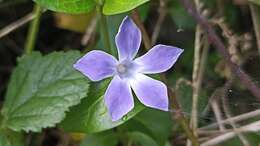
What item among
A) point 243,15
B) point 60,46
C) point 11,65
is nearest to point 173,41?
point 243,15

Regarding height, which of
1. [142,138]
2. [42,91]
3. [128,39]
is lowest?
[142,138]

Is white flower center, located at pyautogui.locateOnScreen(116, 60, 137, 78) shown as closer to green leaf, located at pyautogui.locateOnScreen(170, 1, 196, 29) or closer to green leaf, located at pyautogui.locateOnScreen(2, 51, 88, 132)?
green leaf, located at pyautogui.locateOnScreen(2, 51, 88, 132)

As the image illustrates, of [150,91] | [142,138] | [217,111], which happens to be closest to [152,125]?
[142,138]

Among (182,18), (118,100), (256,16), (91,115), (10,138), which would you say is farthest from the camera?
(182,18)

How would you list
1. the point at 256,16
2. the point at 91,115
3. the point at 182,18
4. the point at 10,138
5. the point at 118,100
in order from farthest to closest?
the point at 182,18 < the point at 256,16 < the point at 10,138 < the point at 91,115 < the point at 118,100

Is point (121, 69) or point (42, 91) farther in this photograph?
point (42, 91)

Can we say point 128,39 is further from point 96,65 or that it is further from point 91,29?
point 91,29

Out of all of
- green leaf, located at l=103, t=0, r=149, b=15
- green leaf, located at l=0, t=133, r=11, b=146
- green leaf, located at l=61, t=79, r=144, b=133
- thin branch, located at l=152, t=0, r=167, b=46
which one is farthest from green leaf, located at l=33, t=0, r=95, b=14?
thin branch, located at l=152, t=0, r=167, b=46
